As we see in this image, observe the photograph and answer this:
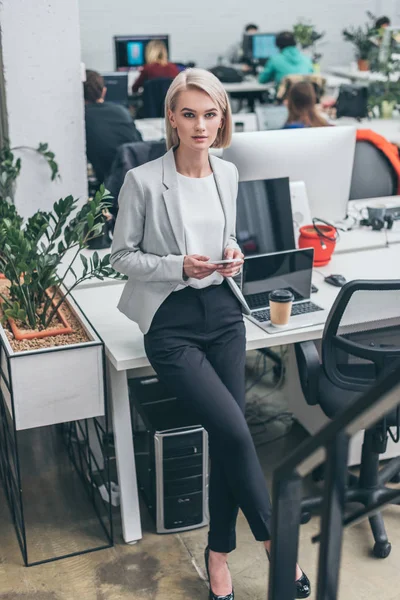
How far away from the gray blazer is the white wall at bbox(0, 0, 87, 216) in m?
1.13

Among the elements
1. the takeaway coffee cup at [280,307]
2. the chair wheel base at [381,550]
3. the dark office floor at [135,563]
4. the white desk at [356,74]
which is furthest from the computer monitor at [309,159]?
the white desk at [356,74]

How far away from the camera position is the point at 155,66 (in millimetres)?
7109

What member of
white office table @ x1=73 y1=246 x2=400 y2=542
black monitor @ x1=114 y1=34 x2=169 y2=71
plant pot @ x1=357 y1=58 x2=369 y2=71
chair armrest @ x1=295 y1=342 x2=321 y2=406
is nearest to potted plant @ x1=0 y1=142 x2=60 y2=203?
white office table @ x1=73 y1=246 x2=400 y2=542

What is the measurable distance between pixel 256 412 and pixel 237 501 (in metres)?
1.17

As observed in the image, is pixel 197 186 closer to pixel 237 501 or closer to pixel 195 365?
pixel 195 365

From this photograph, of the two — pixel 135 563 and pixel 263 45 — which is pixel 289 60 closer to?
pixel 263 45

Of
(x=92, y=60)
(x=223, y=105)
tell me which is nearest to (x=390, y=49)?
(x=92, y=60)

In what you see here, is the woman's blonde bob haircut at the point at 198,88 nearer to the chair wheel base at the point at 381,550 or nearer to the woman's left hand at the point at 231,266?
the woman's left hand at the point at 231,266

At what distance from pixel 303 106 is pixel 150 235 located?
243 centimetres

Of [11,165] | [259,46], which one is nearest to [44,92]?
[11,165]

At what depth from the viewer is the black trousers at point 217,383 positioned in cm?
216

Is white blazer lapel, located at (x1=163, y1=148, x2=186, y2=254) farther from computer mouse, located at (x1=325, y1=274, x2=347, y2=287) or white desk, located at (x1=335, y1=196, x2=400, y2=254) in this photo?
white desk, located at (x1=335, y1=196, x2=400, y2=254)

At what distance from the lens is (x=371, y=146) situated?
423 centimetres

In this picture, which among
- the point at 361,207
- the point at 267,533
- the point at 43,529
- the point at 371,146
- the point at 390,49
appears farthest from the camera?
the point at 390,49
